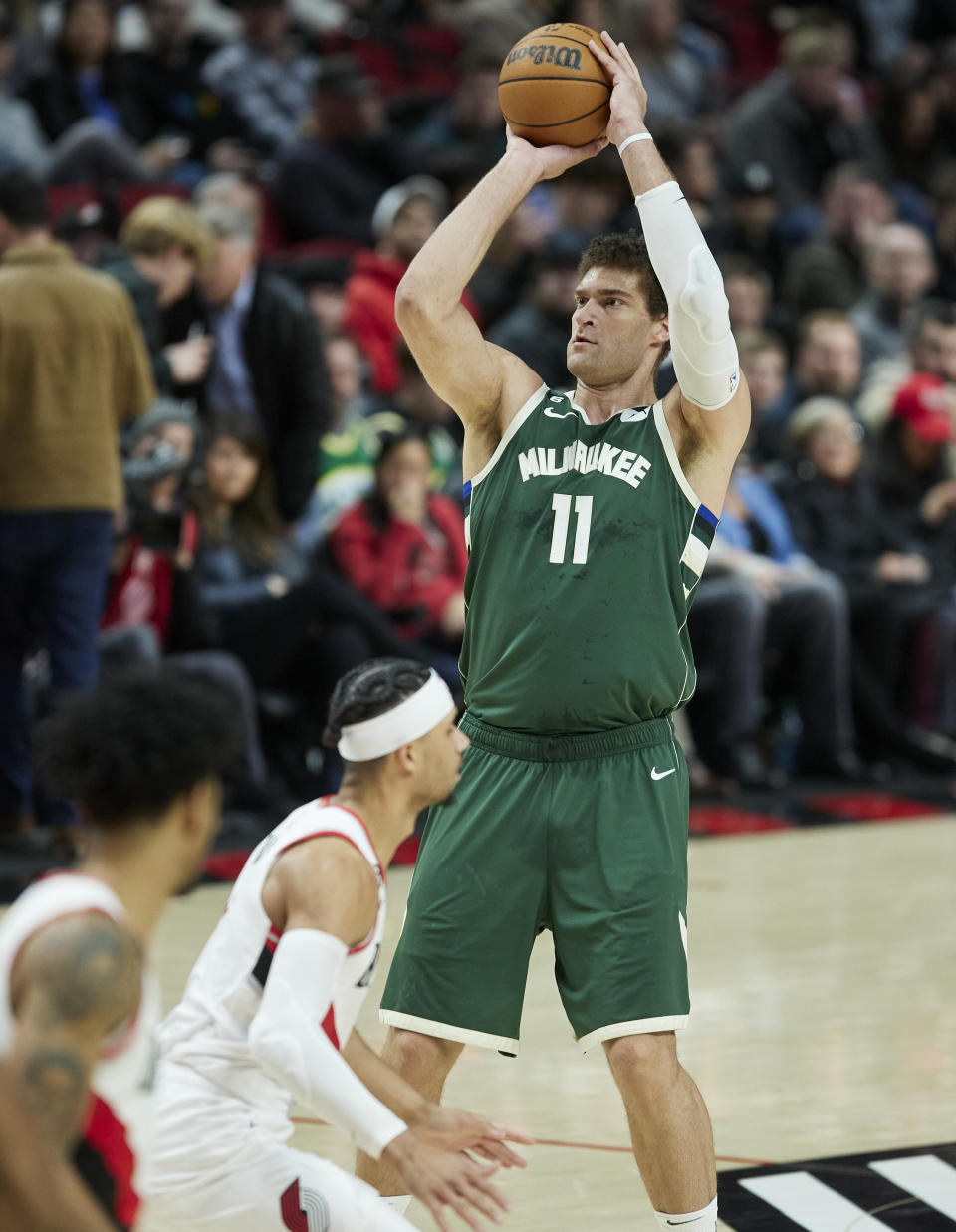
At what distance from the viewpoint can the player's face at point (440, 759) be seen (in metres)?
3.50

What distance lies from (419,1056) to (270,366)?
579 centimetres

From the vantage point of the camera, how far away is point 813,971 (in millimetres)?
6559

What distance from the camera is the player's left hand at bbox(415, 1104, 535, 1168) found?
3.19 m

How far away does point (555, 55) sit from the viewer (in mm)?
4234

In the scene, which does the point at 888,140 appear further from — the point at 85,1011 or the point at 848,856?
the point at 85,1011

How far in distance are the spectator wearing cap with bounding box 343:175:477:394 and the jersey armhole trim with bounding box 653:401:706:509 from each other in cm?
622

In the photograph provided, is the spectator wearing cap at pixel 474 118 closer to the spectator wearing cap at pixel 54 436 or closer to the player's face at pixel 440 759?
the spectator wearing cap at pixel 54 436

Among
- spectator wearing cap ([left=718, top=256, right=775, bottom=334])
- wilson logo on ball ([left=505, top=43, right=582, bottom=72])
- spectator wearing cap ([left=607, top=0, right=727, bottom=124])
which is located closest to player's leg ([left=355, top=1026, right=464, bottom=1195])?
wilson logo on ball ([left=505, top=43, right=582, bottom=72])

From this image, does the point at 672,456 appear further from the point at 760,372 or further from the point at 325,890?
the point at 760,372

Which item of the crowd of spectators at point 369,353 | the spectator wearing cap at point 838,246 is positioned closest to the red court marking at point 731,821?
the crowd of spectators at point 369,353

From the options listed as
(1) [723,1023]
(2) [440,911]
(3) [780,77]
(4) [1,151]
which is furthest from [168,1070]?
(3) [780,77]

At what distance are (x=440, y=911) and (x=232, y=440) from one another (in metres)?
4.88

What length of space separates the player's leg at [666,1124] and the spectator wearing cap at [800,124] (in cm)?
1042

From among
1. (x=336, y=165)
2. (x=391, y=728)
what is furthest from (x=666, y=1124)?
(x=336, y=165)
